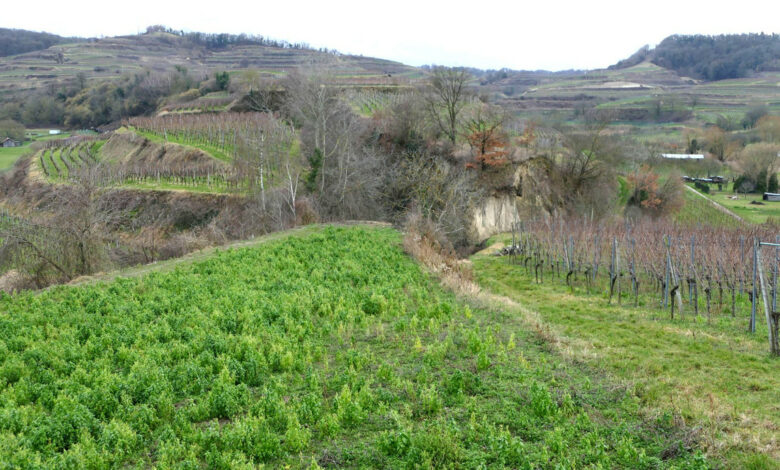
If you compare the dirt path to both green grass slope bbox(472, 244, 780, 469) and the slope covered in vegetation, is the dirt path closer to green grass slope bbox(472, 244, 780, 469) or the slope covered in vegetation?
green grass slope bbox(472, 244, 780, 469)

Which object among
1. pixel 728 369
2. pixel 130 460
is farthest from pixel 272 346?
pixel 728 369

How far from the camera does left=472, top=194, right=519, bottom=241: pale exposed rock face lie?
4484 centimetres

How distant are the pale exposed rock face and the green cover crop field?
29.8 meters

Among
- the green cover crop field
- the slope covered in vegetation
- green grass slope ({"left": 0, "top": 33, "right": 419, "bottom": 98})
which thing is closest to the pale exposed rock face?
the green cover crop field

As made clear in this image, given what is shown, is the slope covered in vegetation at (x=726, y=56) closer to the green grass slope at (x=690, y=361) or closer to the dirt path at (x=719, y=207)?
the dirt path at (x=719, y=207)

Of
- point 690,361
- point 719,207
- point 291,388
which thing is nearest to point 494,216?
point 719,207

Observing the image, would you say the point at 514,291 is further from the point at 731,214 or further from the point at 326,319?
the point at 731,214

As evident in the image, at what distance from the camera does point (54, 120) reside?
349 ft

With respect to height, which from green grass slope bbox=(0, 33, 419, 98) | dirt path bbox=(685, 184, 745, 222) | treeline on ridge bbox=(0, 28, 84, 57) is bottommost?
dirt path bbox=(685, 184, 745, 222)

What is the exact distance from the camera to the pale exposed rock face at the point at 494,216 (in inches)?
1766

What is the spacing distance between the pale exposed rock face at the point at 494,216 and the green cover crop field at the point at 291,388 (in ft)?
97.8

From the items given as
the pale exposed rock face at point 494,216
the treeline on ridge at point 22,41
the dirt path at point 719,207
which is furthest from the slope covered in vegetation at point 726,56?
the treeline on ridge at point 22,41

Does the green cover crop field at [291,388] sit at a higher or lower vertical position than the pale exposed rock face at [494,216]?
higher

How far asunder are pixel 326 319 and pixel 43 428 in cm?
709
